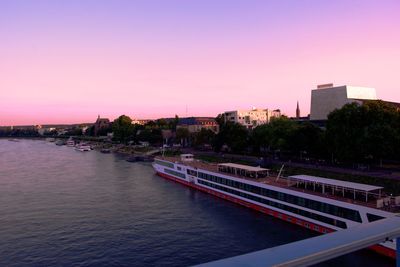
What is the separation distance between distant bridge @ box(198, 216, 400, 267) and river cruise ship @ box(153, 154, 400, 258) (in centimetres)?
1991

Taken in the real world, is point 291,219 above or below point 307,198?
below

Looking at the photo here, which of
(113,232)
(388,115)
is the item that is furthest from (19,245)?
(388,115)

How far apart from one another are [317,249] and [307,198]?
107ft

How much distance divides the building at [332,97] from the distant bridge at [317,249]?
102702 millimetres

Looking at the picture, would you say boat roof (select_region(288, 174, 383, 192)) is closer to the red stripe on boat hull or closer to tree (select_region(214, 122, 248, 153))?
the red stripe on boat hull

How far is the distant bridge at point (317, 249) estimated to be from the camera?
1120cm

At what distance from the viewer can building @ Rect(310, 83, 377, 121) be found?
112750mm

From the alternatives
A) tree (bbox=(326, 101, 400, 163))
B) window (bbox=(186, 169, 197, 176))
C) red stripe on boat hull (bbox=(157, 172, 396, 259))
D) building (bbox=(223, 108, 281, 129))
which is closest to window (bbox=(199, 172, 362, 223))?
red stripe on boat hull (bbox=(157, 172, 396, 259))

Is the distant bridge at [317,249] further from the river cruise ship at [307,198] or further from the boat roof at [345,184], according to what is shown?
the boat roof at [345,184]

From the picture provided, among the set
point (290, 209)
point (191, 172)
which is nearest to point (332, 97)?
point (191, 172)

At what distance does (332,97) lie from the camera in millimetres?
116812

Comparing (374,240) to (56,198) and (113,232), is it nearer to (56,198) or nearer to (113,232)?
(113,232)

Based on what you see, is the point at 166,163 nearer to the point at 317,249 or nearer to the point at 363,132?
the point at 363,132

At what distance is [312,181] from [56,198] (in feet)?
133
